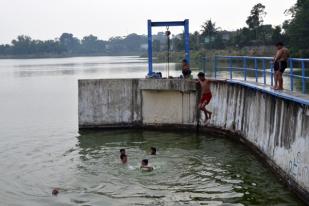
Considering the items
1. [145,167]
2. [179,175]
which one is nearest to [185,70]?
[145,167]

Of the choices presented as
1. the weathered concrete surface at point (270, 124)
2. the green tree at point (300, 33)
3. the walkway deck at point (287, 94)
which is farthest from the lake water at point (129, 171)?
the green tree at point (300, 33)

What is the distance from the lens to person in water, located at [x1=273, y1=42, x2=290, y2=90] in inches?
553

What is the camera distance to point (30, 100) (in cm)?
3762

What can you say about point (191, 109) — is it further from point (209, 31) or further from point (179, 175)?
point (209, 31)

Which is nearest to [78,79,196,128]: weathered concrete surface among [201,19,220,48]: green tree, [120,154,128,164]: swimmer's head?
[120,154,128,164]: swimmer's head

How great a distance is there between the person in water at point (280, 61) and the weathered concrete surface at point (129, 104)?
281 inches

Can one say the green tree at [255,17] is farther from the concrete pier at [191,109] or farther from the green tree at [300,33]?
the concrete pier at [191,109]

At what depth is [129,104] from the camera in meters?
21.6

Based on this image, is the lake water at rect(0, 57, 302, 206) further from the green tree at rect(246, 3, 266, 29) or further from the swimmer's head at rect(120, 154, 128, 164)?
the green tree at rect(246, 3, 266, 29)

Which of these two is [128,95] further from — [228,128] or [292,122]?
[292,122]

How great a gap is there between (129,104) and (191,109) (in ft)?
9.07

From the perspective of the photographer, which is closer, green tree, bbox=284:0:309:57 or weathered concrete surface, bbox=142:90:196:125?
weathered concrete surface, bbox=142:90:196:125

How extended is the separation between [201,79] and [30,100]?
73.2ft

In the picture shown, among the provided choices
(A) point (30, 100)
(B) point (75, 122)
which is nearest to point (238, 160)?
(B) point (75, 122)
